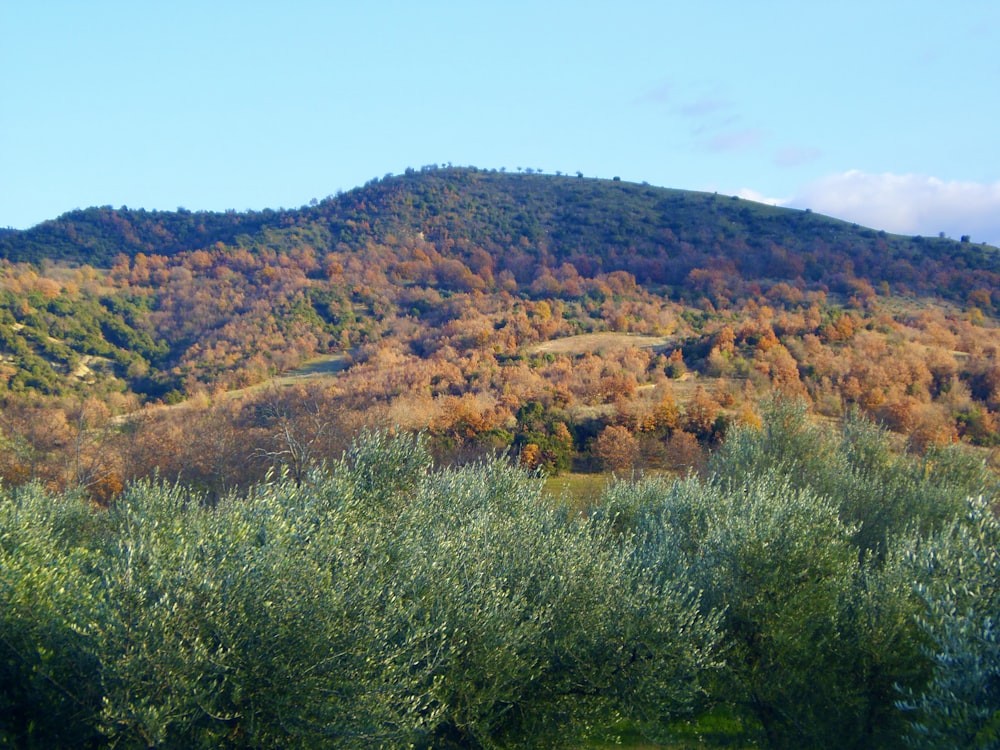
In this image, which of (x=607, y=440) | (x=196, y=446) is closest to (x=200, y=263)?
(x=196, y=446)

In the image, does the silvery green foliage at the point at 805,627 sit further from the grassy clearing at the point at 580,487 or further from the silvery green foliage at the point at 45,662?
the grassy clearing at the point at 580,487

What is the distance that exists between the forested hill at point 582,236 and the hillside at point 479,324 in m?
0.35

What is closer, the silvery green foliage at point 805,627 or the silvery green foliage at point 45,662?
the silvery green foliage at point 45,662

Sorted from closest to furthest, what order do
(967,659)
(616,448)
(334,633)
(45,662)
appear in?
(967,659)
(45,662)
(334,633)
(616,448)

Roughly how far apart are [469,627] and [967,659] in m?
6.04

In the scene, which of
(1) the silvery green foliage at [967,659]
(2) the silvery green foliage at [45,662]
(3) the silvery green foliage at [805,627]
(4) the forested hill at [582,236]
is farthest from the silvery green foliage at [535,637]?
(4) the forested hill at [582,236]

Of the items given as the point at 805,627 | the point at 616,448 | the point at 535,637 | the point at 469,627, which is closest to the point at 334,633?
the point at 469,627

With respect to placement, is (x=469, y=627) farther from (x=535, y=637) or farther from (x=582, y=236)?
(x=582, y=236)

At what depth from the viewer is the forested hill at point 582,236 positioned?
7319cm

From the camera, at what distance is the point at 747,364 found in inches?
2053

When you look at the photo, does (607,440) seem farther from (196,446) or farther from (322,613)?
(322,613)

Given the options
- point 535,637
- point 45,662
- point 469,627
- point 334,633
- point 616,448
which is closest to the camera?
point 45,662

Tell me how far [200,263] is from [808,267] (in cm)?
6090

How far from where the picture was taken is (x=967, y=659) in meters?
8.08
